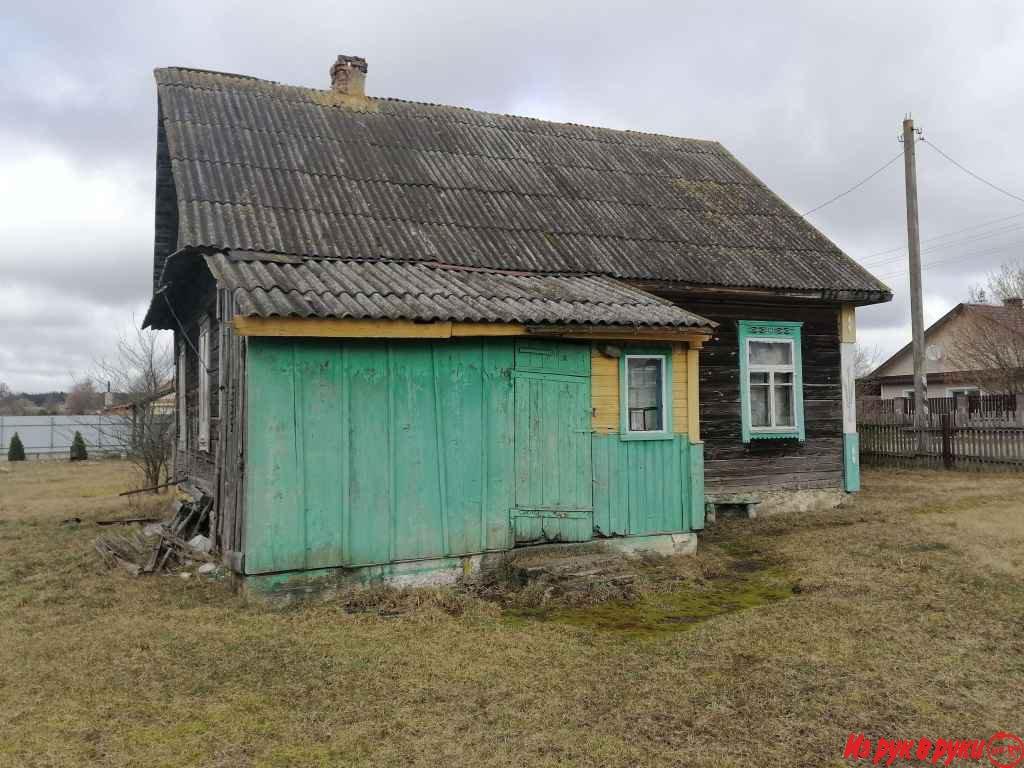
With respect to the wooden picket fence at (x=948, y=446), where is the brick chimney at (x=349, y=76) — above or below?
above

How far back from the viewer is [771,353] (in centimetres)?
1108

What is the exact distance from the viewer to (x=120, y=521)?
1116 centimetres

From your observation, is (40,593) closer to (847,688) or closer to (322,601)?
(322,601)

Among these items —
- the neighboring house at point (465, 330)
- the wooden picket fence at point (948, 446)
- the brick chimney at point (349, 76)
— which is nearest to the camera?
the neighboring house at point (465, 330)

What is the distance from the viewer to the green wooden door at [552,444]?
297 inches

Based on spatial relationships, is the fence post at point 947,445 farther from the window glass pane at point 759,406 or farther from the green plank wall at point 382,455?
the green plank wall at point 382,455

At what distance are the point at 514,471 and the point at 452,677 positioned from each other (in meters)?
2.73

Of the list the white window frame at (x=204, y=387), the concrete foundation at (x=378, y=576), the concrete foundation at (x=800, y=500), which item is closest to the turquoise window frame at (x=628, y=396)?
the concrete foundation at (x=378, y=576)

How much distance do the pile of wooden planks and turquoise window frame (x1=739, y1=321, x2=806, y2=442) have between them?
6.98 metres

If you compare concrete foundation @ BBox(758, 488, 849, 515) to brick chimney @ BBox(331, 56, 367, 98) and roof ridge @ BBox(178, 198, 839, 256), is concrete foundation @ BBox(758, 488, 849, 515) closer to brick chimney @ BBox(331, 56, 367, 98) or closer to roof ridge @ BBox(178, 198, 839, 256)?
roof ridge @ BBox(178, 198, 839, 256)

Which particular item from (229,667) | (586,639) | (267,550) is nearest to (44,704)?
(229,667)

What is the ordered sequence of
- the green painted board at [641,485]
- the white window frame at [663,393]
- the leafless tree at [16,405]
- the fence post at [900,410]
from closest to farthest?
the green painted board at [641,485], the white window frame at [663,393], the fence post at [900,410], the leafless tree at [16,405]

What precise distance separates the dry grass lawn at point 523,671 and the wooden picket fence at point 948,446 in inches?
371

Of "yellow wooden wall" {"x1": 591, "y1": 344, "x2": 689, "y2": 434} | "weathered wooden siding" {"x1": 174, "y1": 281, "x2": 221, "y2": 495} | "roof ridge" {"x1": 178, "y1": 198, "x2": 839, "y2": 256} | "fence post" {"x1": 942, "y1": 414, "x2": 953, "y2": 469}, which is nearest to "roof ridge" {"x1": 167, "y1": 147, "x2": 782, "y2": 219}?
"roof ridge" {"x1": 178, "y1": 198, "x2": 839, "y2": 256}
